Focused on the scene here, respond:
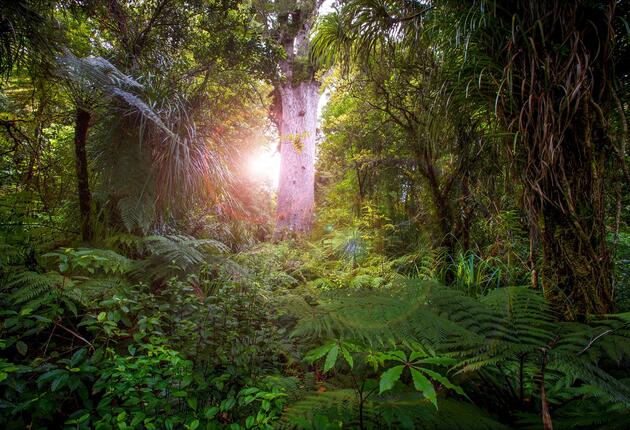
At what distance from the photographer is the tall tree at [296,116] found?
208 inches

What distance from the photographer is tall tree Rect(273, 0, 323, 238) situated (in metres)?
5.28

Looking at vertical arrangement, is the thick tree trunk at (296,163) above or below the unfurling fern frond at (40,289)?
above

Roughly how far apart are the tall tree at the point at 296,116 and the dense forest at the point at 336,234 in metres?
0.94

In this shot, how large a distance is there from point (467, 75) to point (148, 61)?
309 centimetres

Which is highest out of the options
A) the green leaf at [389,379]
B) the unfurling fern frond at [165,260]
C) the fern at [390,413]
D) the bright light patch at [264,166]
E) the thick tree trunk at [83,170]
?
the bright light patch at [264,166]

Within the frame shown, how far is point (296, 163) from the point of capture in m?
5.43

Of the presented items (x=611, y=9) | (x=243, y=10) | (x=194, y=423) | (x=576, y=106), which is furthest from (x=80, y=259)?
(x=243, y=10)

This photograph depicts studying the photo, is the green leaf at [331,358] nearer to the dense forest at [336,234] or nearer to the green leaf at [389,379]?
the dense forest at [336,234]

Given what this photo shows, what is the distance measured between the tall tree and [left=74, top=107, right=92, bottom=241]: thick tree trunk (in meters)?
3.05

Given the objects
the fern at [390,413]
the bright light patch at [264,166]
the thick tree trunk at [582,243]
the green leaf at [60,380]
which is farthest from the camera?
the bright light patch at [264,166]

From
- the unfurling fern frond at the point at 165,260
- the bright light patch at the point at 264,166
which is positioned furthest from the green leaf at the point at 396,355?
the bright light patch at the point at 264,166

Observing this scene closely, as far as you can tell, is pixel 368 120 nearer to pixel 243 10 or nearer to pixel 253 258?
pixel 243 10

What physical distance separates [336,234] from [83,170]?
3.14m

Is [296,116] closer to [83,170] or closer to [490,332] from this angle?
[83,170]
